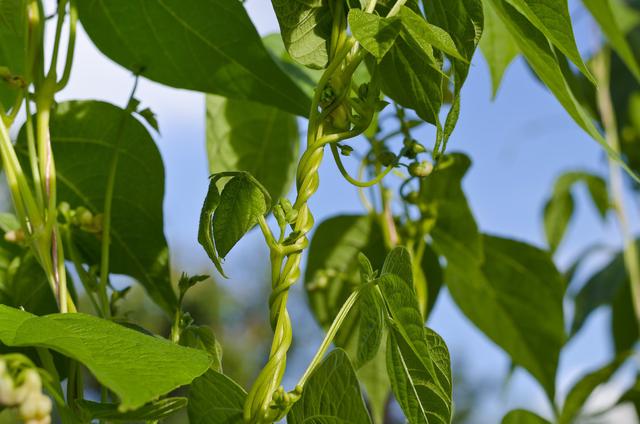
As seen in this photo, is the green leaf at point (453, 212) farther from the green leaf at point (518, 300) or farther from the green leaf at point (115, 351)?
the green leaf at point (115, 351)

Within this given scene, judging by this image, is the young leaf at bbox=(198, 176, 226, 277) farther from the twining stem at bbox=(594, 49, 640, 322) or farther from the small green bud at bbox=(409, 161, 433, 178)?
the twining stem at bbox=(594, 49, 640, 322)

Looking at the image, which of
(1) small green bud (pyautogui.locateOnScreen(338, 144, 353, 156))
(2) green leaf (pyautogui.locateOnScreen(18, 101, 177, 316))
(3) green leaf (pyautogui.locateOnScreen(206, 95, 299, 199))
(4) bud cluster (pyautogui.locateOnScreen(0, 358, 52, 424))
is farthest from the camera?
(3) green leaf (pyautogui.locateOnScreen(206, 95, 299, 199))

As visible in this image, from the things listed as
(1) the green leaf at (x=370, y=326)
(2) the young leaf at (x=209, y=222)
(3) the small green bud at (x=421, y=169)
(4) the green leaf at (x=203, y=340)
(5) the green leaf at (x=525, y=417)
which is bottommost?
(5) the green leaf at (x=525, y=417)

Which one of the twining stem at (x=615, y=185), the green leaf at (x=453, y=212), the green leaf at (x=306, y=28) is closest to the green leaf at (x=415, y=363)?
the green leaf at (x=306, y=28)

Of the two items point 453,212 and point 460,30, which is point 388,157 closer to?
point 460,30

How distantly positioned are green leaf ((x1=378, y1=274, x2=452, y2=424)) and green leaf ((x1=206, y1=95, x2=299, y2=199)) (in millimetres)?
255

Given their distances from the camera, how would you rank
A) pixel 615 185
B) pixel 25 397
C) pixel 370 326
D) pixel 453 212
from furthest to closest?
pixel 615 185, pixel 453 212, pixel 370 326, pixel 25 397

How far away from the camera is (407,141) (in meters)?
0.41

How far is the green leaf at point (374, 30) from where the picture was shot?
0.31m

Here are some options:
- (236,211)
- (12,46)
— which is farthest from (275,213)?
(12,46)

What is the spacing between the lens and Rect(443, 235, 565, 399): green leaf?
587 mm

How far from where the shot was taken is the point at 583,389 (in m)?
0.65

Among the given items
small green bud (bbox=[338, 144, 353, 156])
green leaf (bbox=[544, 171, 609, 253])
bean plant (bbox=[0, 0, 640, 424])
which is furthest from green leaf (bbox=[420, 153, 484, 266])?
green leaf (bbox=[544, 171, 609, 253])

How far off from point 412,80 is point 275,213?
0.09 metres
